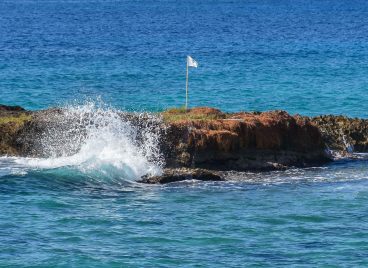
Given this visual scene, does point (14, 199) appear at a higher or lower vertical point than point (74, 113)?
lower

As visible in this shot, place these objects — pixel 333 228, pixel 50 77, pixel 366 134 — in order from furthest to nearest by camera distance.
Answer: pixel 50 77, pixel 366 134, pixel 333 228

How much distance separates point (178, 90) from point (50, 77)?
25.5 feet

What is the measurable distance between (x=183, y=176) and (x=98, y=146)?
3.38 metres

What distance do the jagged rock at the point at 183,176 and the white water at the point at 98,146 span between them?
0.51 meters

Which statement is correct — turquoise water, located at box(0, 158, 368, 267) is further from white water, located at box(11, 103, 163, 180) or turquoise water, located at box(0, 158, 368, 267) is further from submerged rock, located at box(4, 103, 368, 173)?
submerged rock, located at box(4, 103, 368, 173)

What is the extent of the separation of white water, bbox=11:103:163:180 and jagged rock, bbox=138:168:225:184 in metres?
0.51

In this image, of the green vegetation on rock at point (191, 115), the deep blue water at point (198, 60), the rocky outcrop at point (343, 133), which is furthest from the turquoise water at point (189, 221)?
the deep blue water at point (198, 60)

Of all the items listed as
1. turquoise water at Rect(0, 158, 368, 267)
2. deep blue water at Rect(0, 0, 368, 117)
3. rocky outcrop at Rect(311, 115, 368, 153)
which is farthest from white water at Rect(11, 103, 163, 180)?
deep blue water at Rect(0, 0, 368, 117)

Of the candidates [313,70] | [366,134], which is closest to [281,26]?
[313,70]

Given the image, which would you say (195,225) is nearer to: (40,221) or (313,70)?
(40,221)

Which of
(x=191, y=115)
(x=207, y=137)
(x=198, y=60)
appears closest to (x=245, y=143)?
(x=207, y=137)

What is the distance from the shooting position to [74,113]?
33406 mm

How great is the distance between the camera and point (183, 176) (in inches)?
1190

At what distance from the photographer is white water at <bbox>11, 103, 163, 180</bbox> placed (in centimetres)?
3116
